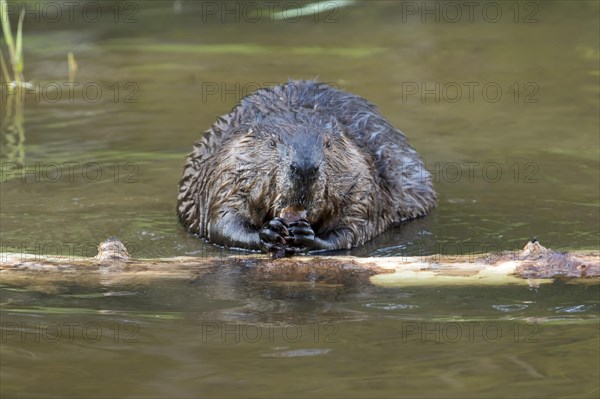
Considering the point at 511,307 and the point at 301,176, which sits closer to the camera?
the point at 511,307

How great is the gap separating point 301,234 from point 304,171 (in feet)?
1.05

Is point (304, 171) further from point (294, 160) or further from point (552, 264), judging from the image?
point (552, 264)

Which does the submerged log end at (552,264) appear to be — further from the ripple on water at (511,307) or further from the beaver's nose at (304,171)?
the beaver's nose at (304,171)

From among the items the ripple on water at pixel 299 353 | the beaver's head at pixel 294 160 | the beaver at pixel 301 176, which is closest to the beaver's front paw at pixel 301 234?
the beaver at pixel 301 176

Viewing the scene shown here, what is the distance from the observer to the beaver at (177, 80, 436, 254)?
20.8 ft

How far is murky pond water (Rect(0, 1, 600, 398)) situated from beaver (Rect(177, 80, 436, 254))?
0.18 m

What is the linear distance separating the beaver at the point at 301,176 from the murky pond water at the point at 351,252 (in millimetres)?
176

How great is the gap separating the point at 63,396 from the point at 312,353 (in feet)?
3.38

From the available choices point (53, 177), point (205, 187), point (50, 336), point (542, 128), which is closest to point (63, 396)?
point (50, 336)

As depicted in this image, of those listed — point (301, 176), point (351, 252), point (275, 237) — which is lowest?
point (351, 252)

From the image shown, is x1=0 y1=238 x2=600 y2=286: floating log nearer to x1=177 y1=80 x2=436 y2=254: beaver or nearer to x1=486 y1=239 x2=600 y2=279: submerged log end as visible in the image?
x1=486 y1=239 x2=600 y2=279: submerged log end

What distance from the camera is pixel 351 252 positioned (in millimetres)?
6879

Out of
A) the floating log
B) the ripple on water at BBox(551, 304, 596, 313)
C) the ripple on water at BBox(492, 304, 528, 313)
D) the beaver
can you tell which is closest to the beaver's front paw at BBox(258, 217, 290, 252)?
the beaver

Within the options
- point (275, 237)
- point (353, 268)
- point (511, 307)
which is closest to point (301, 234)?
point (275, 237)
